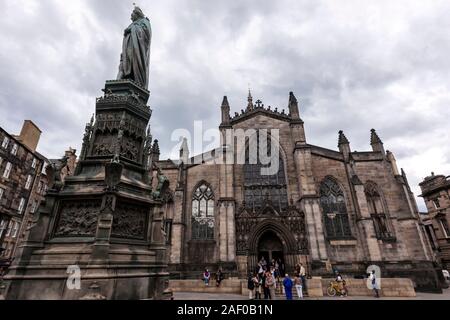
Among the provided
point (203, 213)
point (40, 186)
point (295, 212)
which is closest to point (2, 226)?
point (40, 186)

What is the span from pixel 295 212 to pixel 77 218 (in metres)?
17.1

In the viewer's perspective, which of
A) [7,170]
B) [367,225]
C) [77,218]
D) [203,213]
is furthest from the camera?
[7,170]

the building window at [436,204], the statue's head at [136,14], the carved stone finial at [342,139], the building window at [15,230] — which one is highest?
the carved stone finial at [342,139]

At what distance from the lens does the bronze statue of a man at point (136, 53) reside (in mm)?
7125

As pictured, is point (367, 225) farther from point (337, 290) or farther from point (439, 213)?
point (439, 213)

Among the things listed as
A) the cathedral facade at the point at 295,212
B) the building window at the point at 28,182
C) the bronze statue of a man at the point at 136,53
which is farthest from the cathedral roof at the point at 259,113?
the building window at the point at 28,182

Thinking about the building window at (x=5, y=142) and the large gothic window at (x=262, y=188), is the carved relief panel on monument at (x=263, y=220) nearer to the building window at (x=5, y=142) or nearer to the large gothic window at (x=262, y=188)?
the large gothic window at (x=262, y=188)

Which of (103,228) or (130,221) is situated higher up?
(130,221)

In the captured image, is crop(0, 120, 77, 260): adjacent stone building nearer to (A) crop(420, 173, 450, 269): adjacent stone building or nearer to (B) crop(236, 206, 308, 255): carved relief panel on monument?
(B) crop(236, 206, 308, 255): carved relief panel on monument

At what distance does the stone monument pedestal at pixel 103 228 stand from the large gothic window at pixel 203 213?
14761 mm

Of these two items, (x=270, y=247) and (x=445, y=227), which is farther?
(x=445, y=227)

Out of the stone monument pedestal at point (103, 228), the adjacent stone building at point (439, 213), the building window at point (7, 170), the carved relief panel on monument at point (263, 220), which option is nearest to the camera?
the stone monument pedestal at point (103, 228)

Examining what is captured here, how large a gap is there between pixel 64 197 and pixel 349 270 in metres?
19.7

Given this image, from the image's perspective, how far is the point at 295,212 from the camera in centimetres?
1902
